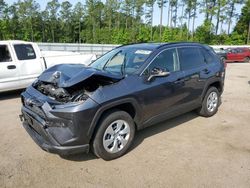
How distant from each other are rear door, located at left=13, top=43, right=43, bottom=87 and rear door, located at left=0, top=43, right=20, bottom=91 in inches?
5.8

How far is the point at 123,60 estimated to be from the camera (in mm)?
4832

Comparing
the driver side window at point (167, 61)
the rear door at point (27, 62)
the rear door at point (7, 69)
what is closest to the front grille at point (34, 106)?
the driver side window at point (167, 61)

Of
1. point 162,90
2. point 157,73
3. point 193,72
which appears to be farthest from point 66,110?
point 193,72

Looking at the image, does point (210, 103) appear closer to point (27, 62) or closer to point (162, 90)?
point (162, 90)

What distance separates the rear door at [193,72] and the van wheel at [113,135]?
1.52 meters

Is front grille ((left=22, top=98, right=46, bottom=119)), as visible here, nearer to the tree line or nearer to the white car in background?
the white car in background

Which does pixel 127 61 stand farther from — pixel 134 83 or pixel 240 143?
pixel 240 143

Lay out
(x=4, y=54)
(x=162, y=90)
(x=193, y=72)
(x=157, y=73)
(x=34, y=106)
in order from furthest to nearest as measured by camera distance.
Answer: (x=4, y=54) → (x=193, y=72) → (x=162, y=90) → (x=157, y=73) → (x=34, y=106)

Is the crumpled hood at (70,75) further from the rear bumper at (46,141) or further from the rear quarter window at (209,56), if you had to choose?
the rear quarter window at (209,56)

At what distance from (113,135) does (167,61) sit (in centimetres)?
178

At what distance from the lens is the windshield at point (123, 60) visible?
4465 mm

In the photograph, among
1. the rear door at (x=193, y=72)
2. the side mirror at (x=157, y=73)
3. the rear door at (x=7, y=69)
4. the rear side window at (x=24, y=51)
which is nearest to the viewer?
the side mirror at (x=157, y=73)

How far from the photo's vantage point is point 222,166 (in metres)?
3.81

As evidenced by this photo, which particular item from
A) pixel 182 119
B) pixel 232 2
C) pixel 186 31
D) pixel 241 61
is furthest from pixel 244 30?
pixel 182 119
